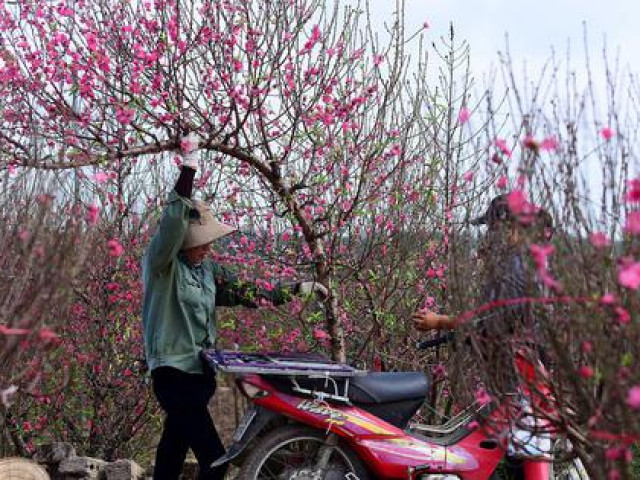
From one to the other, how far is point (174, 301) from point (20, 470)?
A: 208 centimetres

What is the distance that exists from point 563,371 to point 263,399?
2.29 metres

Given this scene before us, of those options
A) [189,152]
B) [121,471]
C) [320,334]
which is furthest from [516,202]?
[121,471]

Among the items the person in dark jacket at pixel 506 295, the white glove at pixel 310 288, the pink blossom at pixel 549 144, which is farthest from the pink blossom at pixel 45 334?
the white glove at pixel 310 288

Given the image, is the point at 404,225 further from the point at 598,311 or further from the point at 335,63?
the point at 598,311

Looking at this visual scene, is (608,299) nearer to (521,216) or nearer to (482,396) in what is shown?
(521,216)

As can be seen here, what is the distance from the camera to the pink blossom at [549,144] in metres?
3.64

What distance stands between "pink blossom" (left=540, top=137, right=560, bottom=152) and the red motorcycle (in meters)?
2.15

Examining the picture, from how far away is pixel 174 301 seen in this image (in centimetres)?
A: 602

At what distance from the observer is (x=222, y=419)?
1226 centimetres

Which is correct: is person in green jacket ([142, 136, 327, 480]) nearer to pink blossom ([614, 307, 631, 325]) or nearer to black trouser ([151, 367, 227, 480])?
black trouser ([151, 367, 227, 480])

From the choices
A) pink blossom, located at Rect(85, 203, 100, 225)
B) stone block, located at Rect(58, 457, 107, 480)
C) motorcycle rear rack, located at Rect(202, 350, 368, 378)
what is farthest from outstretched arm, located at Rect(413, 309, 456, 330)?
stone block, located at Rect(58, 457, 107, 480)

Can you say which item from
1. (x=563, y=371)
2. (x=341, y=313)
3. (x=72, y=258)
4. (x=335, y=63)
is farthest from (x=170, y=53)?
(x=563, y=371)

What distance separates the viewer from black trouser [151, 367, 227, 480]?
5.97 m

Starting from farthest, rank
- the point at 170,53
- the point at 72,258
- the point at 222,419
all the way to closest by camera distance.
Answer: the point at 222,419, the point at 170,53, the point at 72,258
